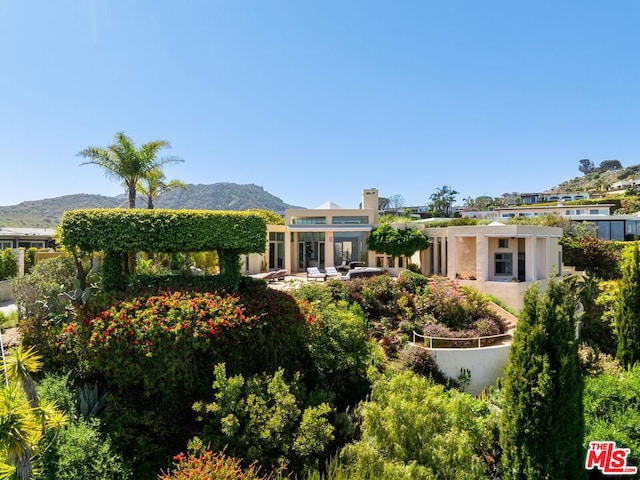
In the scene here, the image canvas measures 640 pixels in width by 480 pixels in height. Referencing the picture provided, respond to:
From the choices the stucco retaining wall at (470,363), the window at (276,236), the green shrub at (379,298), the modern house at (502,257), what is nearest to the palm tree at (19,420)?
the stucco retaining wall at (470,363)

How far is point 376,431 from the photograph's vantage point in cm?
711

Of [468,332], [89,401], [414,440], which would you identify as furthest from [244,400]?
[468,332]

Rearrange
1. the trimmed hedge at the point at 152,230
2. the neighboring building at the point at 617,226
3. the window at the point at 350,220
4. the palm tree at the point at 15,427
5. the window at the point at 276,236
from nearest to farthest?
the palm tree at the point at 15,427 < the trimmed hedge at the point at 152,230 < the window at the point at 350,220 < the window at the point at 276,236 < the neighboring building at the point at 617,226

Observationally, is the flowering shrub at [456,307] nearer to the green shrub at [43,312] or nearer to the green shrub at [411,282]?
the green shrub at [411,282]

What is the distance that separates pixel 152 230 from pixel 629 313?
58.2 ft

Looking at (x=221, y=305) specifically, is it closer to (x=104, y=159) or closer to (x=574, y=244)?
(x=104, y=159)

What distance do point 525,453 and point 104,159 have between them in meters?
21.3

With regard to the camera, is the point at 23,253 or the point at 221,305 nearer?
the point at 221,305

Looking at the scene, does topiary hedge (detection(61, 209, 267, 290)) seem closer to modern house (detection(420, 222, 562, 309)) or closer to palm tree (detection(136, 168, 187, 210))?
palm tree (detection(136, 168, 187, 210))

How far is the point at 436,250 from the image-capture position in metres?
27.3

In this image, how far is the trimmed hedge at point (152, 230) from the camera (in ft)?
33.0

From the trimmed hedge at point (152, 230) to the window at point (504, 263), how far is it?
65.1 ft

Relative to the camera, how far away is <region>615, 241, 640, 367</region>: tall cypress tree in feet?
42.7

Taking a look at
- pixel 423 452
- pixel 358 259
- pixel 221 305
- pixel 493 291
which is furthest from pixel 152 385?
pixel 358 259
